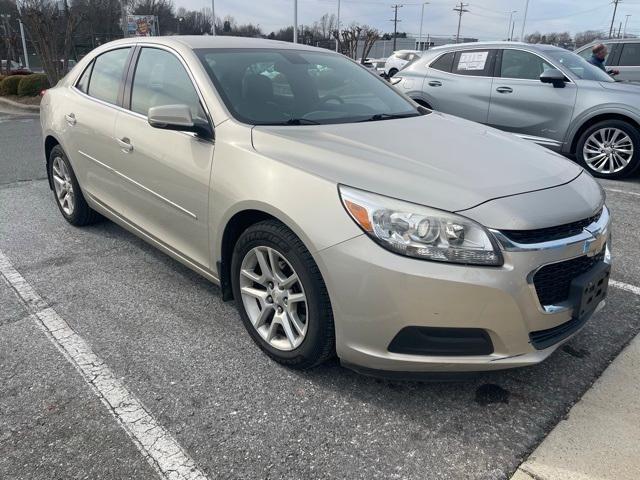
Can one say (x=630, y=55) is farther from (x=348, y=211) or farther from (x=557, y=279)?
(x=348, y=211)

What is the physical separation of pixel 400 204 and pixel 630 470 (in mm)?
1371

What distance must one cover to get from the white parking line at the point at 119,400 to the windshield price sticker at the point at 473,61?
655 centimetres

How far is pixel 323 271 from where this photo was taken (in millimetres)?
2225

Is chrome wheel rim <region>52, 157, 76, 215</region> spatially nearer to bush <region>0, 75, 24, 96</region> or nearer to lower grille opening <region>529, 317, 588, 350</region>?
lower grille opening <region>529, 317, 588, 350</region>

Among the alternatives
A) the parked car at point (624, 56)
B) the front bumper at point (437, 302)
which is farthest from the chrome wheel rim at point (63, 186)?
the parked car at point (624, 56)

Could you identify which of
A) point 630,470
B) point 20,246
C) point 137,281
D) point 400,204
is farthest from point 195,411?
point 20,246

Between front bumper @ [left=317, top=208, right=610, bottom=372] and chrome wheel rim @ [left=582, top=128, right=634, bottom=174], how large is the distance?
5.12 m

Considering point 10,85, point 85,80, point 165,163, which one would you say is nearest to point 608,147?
point 165,163

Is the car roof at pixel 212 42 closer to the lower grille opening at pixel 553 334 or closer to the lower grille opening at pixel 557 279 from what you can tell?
the lower grille opening at pixel 557 279

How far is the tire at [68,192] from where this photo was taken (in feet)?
14.4

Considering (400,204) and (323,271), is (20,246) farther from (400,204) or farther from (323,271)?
(400,204)

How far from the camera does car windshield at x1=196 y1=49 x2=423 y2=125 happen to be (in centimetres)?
298

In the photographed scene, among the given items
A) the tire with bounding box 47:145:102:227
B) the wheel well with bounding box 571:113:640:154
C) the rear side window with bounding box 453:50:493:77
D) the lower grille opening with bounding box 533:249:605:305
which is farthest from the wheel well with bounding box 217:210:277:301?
the rear side window with bounding box 453:50:493:77

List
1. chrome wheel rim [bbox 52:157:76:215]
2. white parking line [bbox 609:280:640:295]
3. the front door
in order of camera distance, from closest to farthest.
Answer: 1. the front door
2. white parking line [bbox 609:280:640:295]
3. chrome wheel rim [bbox 52:157:76:215]
